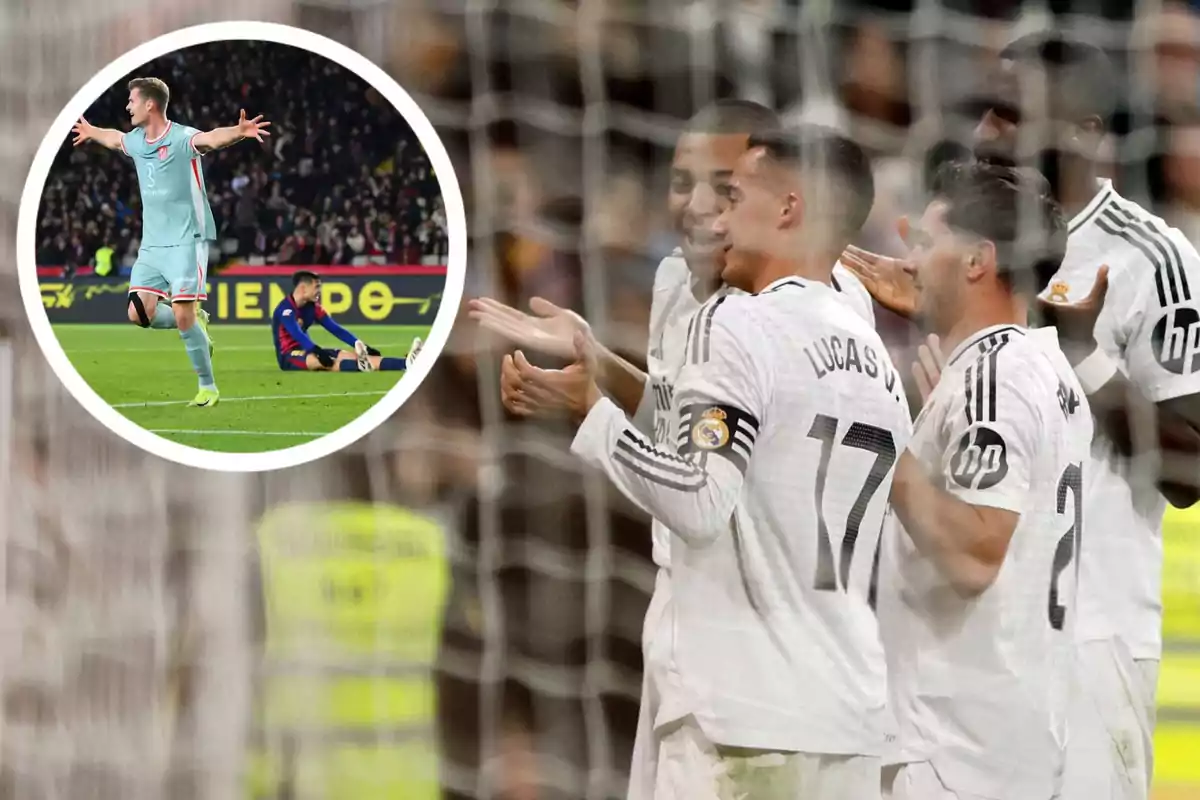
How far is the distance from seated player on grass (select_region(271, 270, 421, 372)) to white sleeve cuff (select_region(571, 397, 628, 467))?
8.1 inches

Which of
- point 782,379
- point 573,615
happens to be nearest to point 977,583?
point 782,379

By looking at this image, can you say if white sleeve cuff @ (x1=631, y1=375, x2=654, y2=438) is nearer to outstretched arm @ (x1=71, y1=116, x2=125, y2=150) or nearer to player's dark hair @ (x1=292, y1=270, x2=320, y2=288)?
player's dark hair @ (x1=292, y1=270, x2=320, y2=288)

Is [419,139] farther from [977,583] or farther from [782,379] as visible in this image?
[977,583]

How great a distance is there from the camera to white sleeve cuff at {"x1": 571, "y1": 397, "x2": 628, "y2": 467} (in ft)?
3.84

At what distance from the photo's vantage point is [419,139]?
125cm

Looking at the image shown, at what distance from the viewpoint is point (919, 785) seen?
1.21 metres

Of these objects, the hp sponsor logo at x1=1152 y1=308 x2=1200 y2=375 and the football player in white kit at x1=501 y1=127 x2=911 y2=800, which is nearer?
the football player in white kit at x1=501 y1=127 x2=911 y2=800

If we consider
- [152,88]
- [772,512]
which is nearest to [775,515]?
[772,512]

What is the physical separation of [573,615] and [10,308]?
0.69 m

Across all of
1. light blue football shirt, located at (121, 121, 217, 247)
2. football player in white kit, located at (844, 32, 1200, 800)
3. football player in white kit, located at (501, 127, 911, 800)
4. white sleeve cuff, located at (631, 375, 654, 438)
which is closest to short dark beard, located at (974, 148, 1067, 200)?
football player in white kit, located at (844, 32, 1200, 800)

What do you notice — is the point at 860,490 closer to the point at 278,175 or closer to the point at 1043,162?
the point at 1043,162

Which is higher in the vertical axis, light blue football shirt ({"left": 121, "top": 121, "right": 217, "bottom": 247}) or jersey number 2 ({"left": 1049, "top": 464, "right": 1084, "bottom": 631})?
light blue football shirt ({"left": 121, "top": 121, "right": 217, "bottom": 247})

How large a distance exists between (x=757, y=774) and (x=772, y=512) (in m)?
0.26

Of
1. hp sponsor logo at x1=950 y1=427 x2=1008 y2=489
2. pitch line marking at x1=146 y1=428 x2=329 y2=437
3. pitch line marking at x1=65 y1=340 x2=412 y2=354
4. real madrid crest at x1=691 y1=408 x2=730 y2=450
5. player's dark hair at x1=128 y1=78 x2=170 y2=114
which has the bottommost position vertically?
hp sponsor logo at x1=950 y1=427 x2=1008 y2=489
